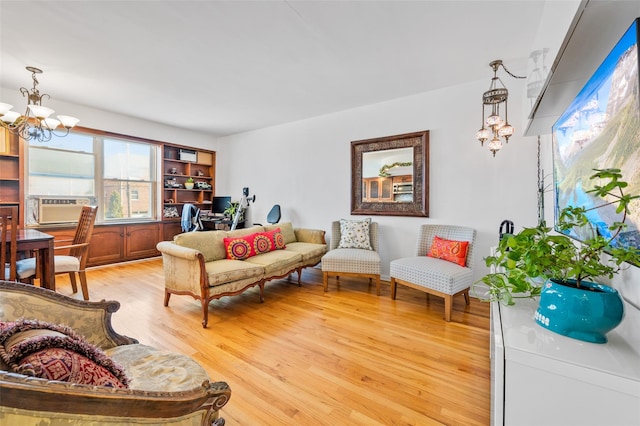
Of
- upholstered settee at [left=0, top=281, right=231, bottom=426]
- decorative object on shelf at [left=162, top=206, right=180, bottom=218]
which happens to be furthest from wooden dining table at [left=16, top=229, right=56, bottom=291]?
decorative object on shelf at [left=162, top=206, right=180, bottom=218]

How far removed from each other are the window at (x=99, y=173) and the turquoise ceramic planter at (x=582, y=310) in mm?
5647

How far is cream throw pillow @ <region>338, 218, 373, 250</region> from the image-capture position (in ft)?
11.8

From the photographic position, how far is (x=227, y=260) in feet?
9.64

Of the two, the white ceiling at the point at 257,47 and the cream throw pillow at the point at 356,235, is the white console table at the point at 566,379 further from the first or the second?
the cream throw pillow at the point at 356,235

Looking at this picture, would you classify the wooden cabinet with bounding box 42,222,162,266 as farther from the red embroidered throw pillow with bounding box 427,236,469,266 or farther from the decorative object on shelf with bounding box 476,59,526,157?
the decorative object on shelf with bounding box 476,59,526,157

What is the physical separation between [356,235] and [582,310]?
110 inches

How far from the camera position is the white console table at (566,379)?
72cm

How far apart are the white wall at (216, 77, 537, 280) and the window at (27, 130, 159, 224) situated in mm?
1894

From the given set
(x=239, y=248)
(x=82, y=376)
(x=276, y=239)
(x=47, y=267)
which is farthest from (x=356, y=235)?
(x=47, y=267)

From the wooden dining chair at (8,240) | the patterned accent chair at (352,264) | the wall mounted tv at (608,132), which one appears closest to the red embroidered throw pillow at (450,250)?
the patterned accent chair at (352,264)

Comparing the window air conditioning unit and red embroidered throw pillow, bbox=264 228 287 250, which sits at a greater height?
the window air conditioning unit

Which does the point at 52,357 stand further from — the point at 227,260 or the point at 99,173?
the point at 99,173

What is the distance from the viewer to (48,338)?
717 mm

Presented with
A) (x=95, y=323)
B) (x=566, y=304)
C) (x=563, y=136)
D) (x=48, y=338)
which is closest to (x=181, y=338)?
(x=95, y=323)
